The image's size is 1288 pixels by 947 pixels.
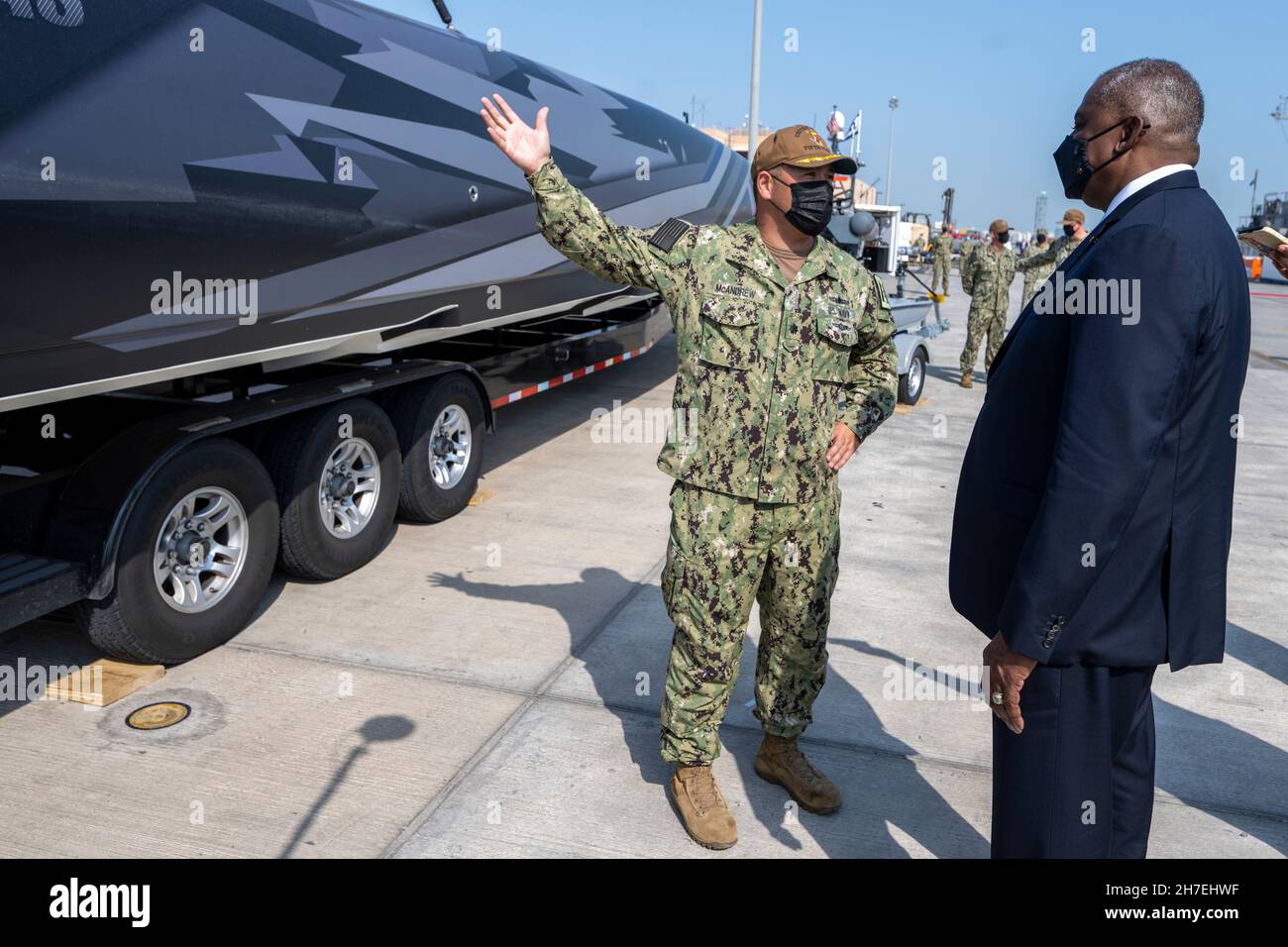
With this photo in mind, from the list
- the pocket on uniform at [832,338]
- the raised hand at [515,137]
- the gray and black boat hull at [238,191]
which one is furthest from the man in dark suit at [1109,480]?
the gray and black boat hull at [238,191]

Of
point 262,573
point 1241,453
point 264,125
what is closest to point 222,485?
point 262,573

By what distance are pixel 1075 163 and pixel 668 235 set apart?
4.09 ft

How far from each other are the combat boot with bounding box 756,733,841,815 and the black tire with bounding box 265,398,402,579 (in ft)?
8.44

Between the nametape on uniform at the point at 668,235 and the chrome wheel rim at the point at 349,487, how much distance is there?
264 cm

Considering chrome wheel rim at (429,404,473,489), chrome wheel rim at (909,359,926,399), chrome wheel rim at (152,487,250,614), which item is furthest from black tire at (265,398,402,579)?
chrome wheel rim at (909,359,926,399)

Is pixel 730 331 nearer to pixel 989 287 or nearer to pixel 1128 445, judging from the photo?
pixel 1128 445

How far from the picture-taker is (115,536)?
13.0ft

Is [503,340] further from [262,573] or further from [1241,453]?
[1241,453]

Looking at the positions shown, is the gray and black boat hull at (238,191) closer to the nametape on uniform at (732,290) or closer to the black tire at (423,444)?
the black tire at (423,444)

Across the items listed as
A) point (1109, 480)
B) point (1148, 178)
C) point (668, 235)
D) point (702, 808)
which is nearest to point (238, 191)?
point (668, 235)

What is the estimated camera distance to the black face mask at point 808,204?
3043 millimetres

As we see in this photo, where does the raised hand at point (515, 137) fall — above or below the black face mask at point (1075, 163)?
above

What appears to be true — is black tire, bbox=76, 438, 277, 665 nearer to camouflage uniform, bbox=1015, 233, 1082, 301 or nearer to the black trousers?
the black trousers

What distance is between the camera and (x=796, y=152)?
9.97 ft
